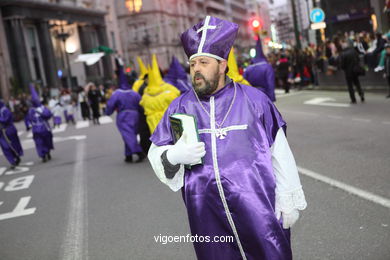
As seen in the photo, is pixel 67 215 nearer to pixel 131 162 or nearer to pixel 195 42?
pixel 131 162

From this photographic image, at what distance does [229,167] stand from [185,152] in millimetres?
275

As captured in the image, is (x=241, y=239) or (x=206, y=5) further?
(x=206, y=5)

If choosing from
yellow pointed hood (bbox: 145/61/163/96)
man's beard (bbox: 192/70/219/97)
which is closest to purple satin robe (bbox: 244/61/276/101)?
yellow pointed hood (bbox: 145/61/163/96)

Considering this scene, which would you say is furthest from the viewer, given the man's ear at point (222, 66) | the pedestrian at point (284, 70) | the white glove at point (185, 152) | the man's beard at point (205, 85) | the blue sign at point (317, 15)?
the pedestrian at point (284, 70)

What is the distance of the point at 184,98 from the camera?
3.24 metres

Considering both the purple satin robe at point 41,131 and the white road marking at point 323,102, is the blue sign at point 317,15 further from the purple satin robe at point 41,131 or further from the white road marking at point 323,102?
the purple satin robe at point 41,131

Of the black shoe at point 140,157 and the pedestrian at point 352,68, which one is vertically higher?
the pedestrian at point 352,68

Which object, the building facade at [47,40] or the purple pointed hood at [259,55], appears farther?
the building facade at [47,40]

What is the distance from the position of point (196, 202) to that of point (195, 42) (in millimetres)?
974

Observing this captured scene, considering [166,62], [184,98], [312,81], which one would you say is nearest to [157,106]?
[184,98]

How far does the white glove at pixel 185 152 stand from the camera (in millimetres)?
2871

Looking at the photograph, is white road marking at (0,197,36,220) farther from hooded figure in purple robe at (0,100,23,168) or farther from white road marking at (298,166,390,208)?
hooded figure in purple robe at (0,100,23,168)

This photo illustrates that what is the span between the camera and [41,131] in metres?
13.6

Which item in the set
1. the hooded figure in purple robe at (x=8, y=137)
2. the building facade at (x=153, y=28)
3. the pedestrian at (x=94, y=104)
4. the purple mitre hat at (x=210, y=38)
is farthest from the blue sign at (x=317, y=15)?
the building facade at (x=153, y=28)
